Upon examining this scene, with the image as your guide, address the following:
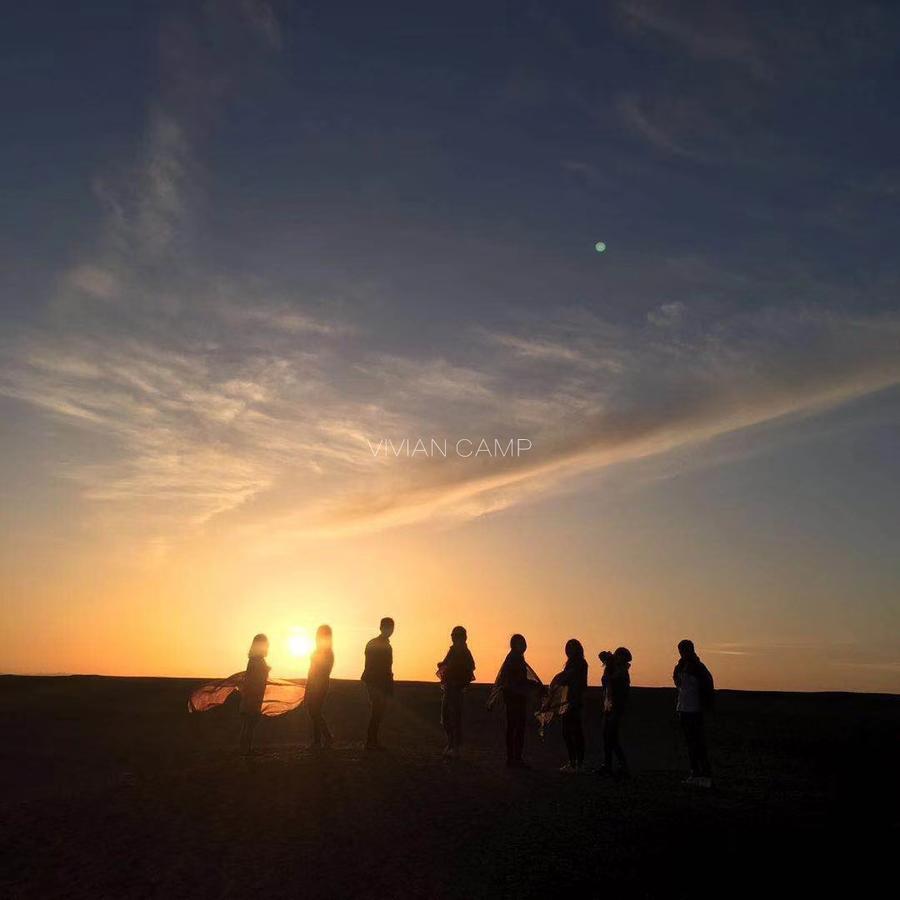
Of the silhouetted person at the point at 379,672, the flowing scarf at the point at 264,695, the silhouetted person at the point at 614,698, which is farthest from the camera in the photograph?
the flowing scarf at the point at 264,695

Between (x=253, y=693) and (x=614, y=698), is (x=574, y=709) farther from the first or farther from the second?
(x=253, y=693)

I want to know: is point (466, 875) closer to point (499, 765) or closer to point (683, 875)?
point (683, 875)

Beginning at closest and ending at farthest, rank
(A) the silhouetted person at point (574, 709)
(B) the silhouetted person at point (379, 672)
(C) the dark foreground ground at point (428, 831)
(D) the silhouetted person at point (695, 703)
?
1. (C) the dark foreground ground at point (428, 831)
2. (D) the silhouetted person at point (695, 703)
3. (A) the silhouetted person at point (574, 709)
4. (B) the silhouetted person at point (379, 672)

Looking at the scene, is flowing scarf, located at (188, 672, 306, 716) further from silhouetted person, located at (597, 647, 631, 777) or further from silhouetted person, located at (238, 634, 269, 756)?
silhouetted person, located at (597, 647, 631, 777)

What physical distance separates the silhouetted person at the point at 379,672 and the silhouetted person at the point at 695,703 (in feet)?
18.8

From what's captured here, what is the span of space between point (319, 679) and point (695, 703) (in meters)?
7.57

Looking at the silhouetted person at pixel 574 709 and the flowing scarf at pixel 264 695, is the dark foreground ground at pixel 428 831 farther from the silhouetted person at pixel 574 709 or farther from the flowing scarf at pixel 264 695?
the flowing scarf at pixel 264 695

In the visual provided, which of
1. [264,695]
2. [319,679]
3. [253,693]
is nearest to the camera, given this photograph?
[253,693]

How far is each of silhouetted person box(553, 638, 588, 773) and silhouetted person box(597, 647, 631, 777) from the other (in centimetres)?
46

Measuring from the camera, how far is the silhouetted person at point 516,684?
16297mm

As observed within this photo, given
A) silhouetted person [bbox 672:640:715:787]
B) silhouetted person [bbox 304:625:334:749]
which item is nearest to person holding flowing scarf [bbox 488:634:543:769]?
silhouetted person [bbox 672:640:715:787]

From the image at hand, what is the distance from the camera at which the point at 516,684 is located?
660 inches

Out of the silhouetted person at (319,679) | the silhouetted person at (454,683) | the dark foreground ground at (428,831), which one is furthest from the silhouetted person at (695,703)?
the silhouetted person at (319,679)

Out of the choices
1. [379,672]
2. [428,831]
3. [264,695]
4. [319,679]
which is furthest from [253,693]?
[428,831]
